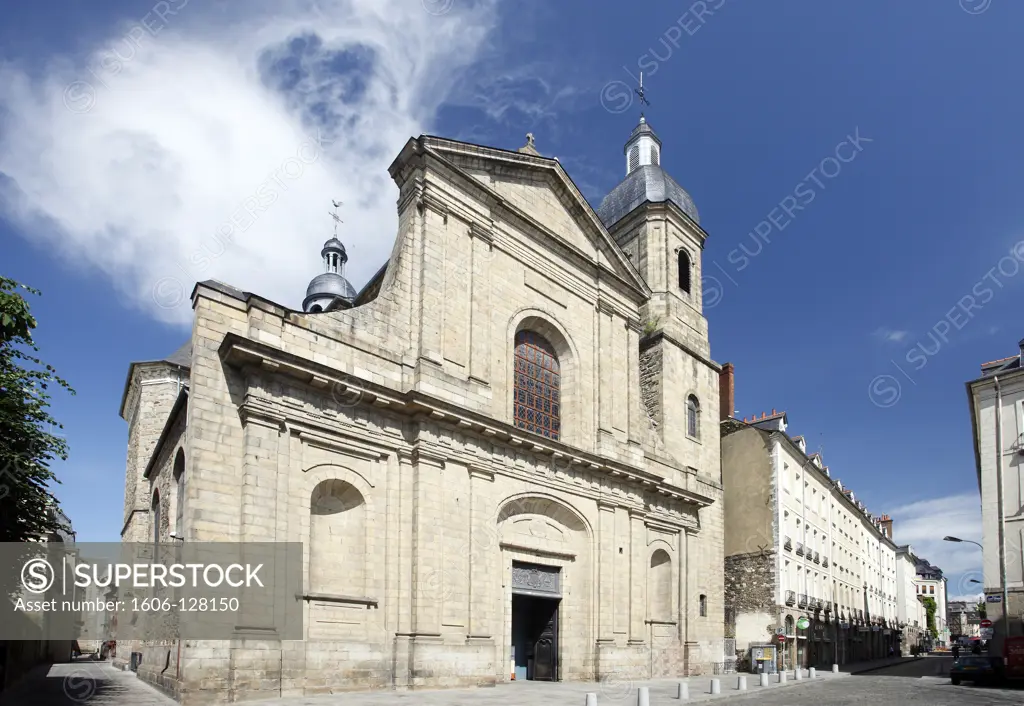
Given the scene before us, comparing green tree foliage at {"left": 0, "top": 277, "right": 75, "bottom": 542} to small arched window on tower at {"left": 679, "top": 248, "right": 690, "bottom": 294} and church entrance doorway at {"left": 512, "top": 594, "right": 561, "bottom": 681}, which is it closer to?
church entrance doorway at {"left": 512, "top": 594, "right": 561, "bottom": 681}

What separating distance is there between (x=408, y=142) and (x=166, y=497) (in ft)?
33.6

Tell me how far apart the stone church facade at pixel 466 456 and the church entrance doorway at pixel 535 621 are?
2.4 inches

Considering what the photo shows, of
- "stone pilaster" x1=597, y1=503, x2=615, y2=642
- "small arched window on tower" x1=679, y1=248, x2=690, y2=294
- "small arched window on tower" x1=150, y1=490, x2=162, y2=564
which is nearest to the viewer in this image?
"small arched window on tower" x1=150, y1=490, x2=162, y2=564

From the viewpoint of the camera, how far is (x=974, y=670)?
2225 centimetres

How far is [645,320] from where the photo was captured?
1053 inches

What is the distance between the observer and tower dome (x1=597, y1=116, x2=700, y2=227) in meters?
28.9

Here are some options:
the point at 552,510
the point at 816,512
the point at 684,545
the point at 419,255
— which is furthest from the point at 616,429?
the point at 816,512

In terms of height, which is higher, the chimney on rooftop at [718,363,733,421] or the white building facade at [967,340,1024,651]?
the chimney on rooftop at [718,363,733,421]

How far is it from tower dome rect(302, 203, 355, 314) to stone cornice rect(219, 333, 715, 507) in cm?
2938

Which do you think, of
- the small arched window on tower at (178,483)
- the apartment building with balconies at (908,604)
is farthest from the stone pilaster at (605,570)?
the apartment building with balconies at (908,604)

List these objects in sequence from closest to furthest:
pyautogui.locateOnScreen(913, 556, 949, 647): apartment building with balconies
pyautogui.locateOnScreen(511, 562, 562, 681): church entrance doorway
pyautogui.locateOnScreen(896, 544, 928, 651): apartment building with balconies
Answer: pyautogui.locateOnScreen(511, 562, 562, 681): church entrance doorway
pyautogui.locateOnScreen(896, 544, 928, 651): apartment building with balconies
pyautogui.locateOnScreen(913, 556, 949, 647): apartment building with balconies

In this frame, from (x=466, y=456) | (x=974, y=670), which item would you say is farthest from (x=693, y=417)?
(x=466, y=456)

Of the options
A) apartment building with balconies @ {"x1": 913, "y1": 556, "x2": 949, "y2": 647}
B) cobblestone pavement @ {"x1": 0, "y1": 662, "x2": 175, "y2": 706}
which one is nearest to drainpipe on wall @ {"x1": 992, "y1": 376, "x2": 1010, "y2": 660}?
cobblestone pavement @ {"x1": 0, "y1": 662, "x2": 175, "y2": 706}

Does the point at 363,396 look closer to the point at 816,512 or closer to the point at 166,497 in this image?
the point at 166,497
